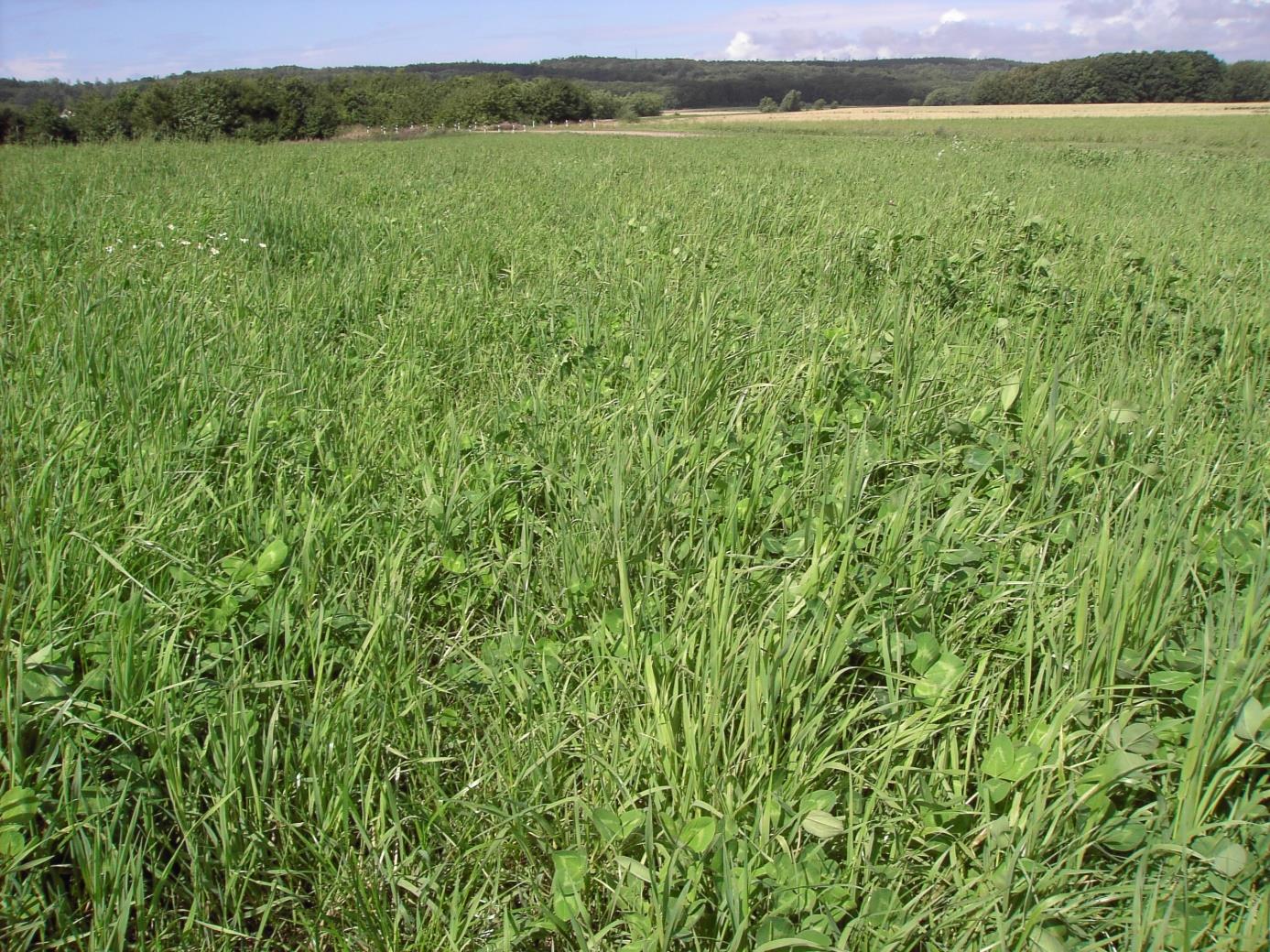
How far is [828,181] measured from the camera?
35.1 feet

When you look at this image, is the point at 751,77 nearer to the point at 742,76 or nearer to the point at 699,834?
the point at 742,76

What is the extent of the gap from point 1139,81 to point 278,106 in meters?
75.8

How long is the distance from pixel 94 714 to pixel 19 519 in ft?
2.41

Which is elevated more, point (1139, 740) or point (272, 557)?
point (272, 557)

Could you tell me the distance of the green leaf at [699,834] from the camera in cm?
A: 112

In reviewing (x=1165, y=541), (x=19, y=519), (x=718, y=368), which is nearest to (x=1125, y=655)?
(x=1165, y=541)

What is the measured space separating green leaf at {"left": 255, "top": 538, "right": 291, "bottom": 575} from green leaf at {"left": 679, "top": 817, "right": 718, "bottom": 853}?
107 cm

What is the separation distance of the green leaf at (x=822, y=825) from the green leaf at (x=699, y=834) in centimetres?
14

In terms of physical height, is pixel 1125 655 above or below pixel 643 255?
below

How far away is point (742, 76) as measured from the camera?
4560 inches

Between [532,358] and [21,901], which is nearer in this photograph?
[21,901]

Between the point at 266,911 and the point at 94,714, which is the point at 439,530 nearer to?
the point at 94,714

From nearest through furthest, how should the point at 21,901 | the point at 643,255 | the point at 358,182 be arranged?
1. the point at 21,901
2. the point at 643,255
3. the point at 358,182

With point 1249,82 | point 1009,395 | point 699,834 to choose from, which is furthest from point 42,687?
point 1249,82
